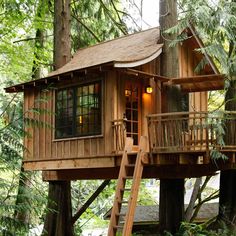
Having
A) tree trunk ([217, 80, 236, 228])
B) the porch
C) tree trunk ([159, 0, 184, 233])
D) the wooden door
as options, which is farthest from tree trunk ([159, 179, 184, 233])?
the porch

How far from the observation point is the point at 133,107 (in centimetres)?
1181

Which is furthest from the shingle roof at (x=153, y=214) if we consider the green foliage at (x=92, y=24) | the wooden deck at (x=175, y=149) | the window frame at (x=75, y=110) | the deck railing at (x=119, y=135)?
the green foliage at (x=92, y=24)

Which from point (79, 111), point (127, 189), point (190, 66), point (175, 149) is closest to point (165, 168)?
point (175, 149)

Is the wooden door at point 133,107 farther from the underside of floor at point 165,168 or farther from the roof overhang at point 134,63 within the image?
the underside of floor at point 165,168

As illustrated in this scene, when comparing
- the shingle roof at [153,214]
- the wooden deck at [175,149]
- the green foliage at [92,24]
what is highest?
the green foliage at [92,24]

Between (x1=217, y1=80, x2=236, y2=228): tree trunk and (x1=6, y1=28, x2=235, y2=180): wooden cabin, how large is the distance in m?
0.47

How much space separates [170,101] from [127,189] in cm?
327

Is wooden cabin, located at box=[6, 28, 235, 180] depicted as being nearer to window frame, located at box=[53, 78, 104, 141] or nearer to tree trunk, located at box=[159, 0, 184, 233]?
window frame, located at box=[53, 78, 104, 141]

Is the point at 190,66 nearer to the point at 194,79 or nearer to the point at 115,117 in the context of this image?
the point at 194,79

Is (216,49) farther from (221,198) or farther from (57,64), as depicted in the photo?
(57,64)

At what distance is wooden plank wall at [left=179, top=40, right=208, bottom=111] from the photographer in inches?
515

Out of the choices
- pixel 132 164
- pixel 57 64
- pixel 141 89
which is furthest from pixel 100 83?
pixel 57 64

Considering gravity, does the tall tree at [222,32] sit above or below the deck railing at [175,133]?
above

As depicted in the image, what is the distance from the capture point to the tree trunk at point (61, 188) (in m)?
13.3
